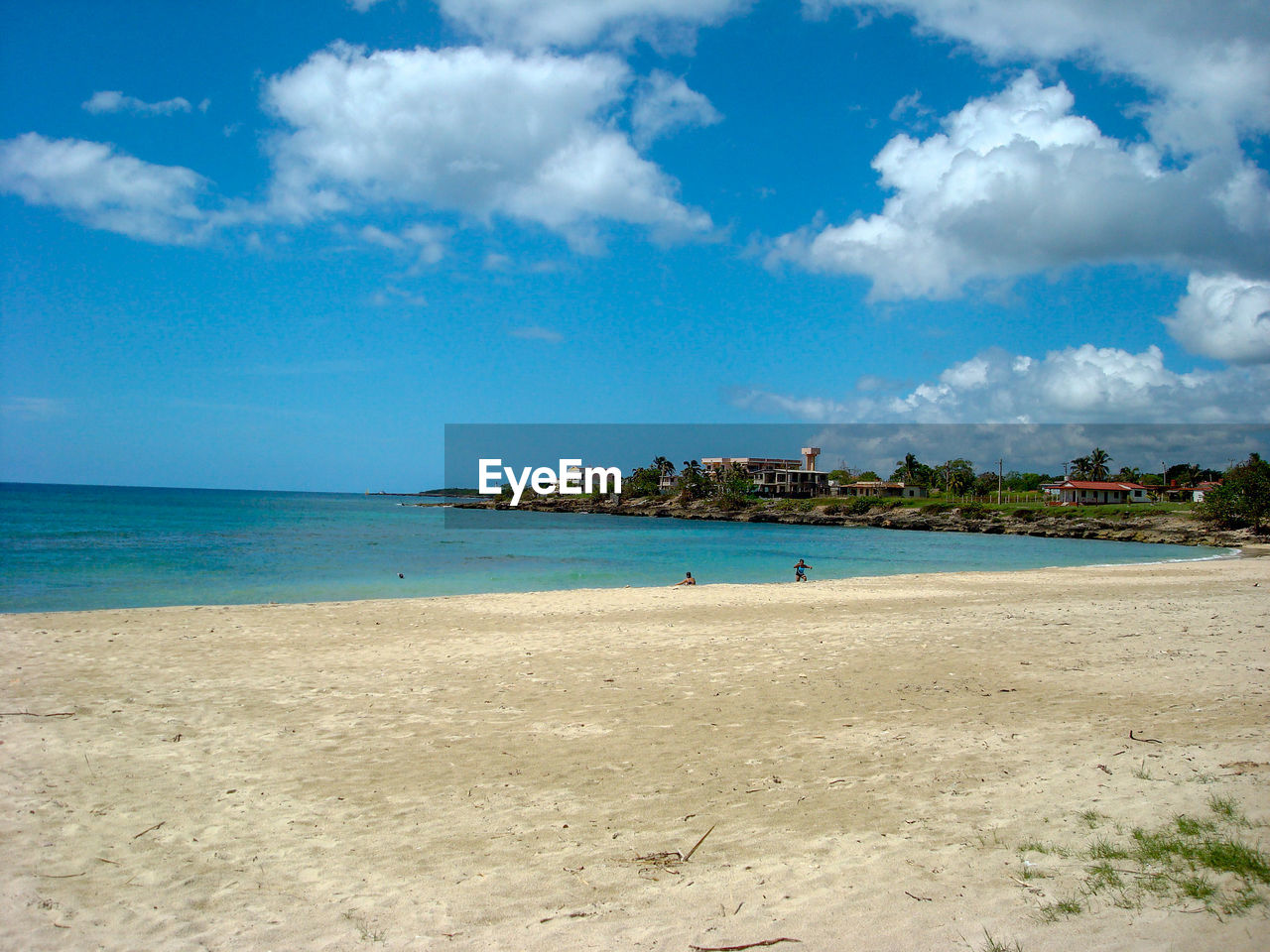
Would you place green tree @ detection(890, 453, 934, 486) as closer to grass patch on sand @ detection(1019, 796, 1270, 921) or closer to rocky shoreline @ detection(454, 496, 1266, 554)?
rocky shoreline @ detection(454, 496, 1266, 554)

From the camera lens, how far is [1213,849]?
14.5 feet

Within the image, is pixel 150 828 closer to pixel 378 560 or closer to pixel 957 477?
pixel 378 560

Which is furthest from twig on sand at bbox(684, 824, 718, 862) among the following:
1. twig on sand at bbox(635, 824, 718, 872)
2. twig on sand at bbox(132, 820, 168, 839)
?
twig on sand at bbox(132, 820, 168, 839)

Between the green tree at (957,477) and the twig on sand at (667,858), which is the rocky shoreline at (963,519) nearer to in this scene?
the green tree at (957,477)

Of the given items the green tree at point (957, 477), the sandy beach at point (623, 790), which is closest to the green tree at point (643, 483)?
the green tree at point (957, 477)

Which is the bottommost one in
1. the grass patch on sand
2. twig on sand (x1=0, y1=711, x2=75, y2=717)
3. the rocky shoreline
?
the rocky shoreline

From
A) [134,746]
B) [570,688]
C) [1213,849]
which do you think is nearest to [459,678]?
[570,688]

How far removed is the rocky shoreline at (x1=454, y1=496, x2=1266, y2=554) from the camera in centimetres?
6469

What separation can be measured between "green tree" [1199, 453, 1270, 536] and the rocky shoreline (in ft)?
4.53

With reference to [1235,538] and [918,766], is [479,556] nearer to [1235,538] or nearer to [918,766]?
[918,766]

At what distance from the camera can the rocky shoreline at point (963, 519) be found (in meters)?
64.7

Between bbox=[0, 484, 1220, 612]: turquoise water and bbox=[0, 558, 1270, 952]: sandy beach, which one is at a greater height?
bbox=[0, 558, 1270, 952]: sandy beach

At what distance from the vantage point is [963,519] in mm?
91125

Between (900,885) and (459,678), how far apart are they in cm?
718
